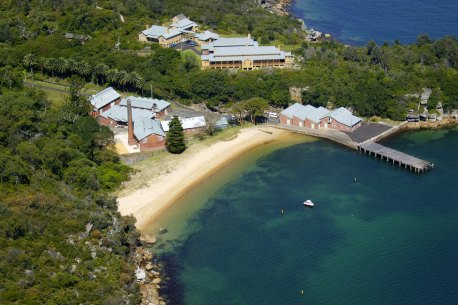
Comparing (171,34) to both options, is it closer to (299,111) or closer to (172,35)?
(172,35)

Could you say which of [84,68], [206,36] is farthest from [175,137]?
[206,36]

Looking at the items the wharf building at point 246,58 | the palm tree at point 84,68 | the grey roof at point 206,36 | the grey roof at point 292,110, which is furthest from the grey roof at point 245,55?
the palm tree at point 84,68

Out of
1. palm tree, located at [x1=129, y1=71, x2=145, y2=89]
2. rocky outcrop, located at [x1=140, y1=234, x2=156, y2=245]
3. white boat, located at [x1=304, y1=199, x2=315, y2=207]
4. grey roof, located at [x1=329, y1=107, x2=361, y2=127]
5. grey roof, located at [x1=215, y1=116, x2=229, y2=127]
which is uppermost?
palm tree, located at [x1=129, y1=71, x2=145, y2=89]

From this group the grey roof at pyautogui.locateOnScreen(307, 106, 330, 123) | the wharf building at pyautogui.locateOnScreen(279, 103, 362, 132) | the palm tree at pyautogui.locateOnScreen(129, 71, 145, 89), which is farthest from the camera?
the palm tree at pyautogui.locateOnScreen(129, 71, 145, 89)

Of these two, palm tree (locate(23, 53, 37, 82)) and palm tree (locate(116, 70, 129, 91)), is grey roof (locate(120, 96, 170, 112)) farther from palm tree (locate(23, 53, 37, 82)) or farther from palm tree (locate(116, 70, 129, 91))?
palm tree (locate(23, 53, 37, 82))

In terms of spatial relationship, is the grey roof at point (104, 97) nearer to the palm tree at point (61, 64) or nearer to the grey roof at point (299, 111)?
the palm tree at point (61, 64)

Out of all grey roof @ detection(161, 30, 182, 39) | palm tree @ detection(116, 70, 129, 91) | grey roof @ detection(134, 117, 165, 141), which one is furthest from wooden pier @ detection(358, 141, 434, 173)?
grey roof @ detection(161, 30, 182, 39)
